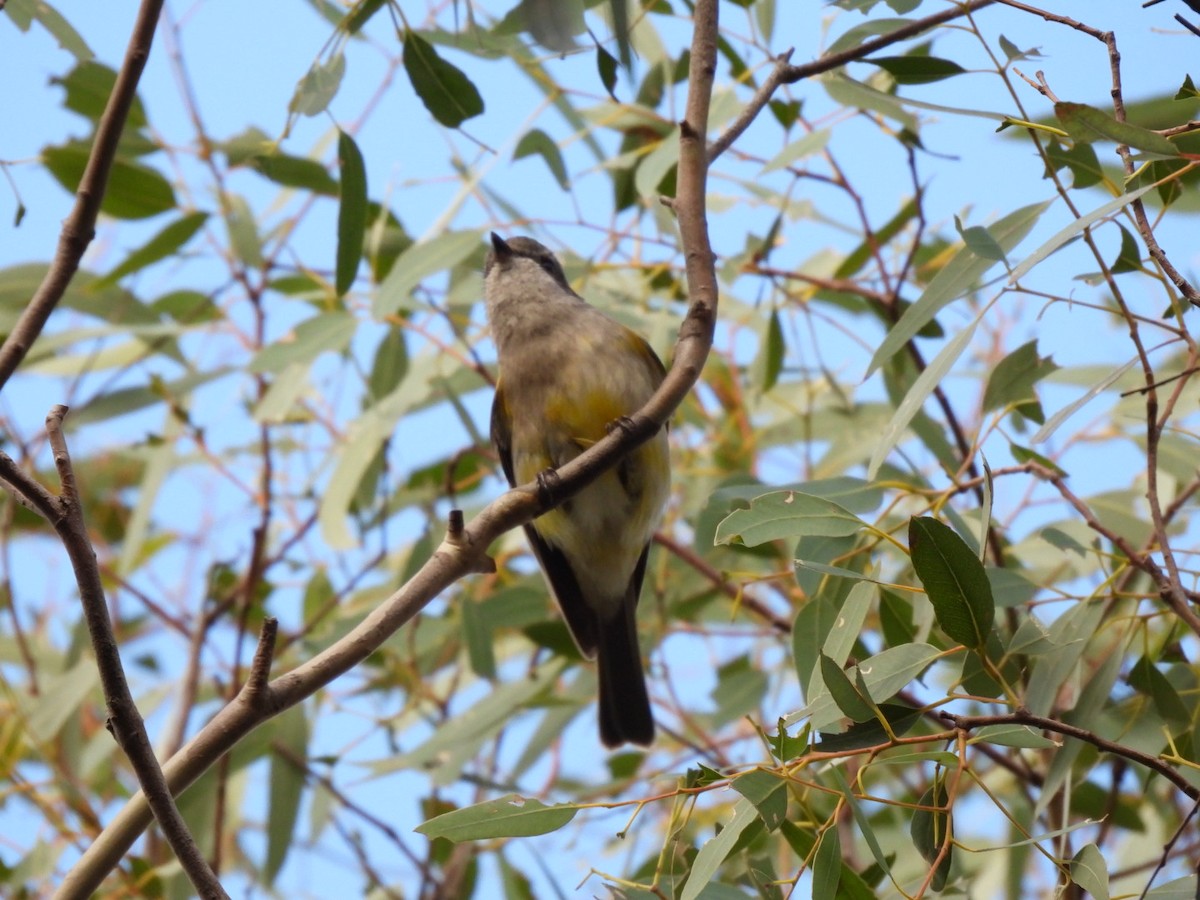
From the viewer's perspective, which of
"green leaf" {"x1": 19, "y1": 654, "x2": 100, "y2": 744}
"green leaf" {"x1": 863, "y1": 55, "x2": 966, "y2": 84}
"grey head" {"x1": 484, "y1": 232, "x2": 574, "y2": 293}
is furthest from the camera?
"grey head" {"x1": 484, "y1": 232, "x2": 574, "y2": 293}

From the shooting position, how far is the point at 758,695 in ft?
11.4

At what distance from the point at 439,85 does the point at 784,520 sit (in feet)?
3.68

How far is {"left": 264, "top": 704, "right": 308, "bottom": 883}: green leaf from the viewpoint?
353cm

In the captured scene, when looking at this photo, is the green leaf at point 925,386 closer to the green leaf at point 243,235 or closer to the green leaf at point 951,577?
the green leaf at point 951,577

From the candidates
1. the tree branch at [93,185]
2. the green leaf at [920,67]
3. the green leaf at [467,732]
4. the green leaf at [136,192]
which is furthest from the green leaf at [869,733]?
the green leaf at [136,192]

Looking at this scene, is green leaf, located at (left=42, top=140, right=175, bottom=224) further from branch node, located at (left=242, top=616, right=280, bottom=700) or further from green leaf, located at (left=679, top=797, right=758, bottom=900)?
green leaf, located at (left=679, top=797, right=758, bottom=900)

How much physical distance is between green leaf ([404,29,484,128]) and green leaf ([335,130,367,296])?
0.25 meters

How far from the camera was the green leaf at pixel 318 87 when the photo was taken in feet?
7.99

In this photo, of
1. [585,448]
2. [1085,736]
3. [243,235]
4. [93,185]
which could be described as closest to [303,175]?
[243,235]

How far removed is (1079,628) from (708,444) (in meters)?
2.08

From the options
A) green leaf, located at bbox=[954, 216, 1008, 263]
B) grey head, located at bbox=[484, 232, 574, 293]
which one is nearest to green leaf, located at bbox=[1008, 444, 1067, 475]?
green leaf, located at bbox=[954, 216, 1008, 263]

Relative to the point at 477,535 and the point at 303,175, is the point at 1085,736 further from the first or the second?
the point at 303,175

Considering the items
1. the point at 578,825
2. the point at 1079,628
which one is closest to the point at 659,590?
the point at 578,825

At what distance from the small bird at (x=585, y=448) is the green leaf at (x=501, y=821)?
1.54 m
